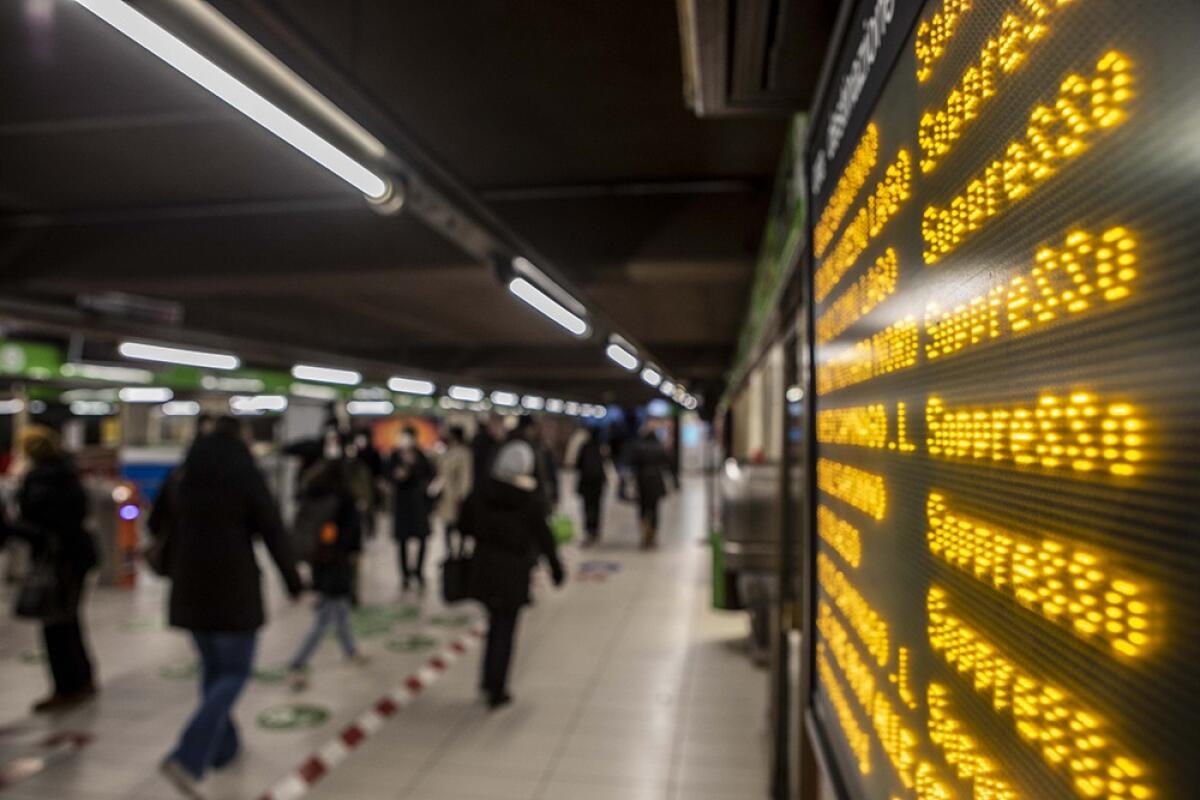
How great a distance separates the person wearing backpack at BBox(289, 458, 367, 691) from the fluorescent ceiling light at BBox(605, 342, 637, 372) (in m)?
3.35

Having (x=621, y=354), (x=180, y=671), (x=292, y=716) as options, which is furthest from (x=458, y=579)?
(x=621, y=354)

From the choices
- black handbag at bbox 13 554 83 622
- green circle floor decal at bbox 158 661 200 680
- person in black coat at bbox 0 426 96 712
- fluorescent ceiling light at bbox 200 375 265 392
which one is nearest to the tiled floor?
green circle floor decal at bbox 158 661 200 680

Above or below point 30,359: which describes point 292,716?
below

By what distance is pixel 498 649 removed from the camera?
505 cm

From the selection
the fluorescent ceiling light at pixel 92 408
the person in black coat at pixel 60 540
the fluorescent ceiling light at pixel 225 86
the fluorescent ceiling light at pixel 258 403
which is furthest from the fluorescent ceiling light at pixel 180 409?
the fluorescent ceiling light at pixel 225 86

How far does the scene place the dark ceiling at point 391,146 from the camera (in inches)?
135

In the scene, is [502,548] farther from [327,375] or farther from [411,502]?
[327,375]

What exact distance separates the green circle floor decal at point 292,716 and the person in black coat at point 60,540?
4.43 feet

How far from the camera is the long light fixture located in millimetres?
8059

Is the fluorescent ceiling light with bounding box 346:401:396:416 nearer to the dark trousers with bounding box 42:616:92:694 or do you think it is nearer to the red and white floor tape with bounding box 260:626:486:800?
the red and white floor tape with bounding box 260:626:486:800

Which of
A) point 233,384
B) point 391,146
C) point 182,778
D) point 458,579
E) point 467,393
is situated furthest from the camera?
point 467,393

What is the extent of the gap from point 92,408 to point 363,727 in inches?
730

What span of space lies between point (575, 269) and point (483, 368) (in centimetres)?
960

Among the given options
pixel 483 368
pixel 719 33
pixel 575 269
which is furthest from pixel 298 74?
pixel 483 368
